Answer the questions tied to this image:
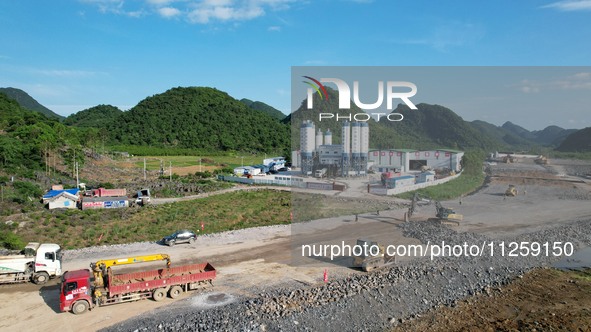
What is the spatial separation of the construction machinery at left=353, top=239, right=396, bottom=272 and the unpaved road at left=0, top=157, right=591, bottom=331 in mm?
946

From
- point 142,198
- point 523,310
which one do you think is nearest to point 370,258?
point 523,310

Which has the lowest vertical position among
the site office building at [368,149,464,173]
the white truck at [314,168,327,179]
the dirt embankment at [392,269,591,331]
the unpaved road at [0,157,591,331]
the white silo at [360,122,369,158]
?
the dirt embankment at [392,269,591,331]

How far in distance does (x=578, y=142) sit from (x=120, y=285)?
143 feet

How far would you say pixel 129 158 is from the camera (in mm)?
89812

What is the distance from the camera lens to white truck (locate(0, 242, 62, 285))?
19734 mm

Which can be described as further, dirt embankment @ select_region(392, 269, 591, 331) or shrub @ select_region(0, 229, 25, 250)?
shrub @ select_region(0, 229, 25, 250)

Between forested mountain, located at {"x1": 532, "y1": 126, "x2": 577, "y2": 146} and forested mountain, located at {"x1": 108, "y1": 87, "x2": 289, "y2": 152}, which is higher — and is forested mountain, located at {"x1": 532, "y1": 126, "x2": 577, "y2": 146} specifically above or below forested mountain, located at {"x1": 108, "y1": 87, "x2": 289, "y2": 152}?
below

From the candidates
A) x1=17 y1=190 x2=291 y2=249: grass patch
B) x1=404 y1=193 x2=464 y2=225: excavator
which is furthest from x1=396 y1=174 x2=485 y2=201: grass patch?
x1=17 y1=190 x2=291 y2=249: grass patch

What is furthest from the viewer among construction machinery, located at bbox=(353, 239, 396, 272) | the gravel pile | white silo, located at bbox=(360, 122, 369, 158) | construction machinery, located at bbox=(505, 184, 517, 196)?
construction machinery, located at bbox=(505, 184, 517, 196)

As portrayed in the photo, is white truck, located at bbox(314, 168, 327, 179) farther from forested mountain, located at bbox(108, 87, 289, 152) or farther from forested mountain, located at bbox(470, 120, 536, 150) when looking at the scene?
forested mountain, located at bbox(108, 87, 289, 152)

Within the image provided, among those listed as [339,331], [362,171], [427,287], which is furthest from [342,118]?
[339,331]

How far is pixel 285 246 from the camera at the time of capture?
2709 cm

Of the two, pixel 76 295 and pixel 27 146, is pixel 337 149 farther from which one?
pixel 27 146

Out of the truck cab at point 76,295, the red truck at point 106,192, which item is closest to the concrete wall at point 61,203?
the red truck at point 106,192
